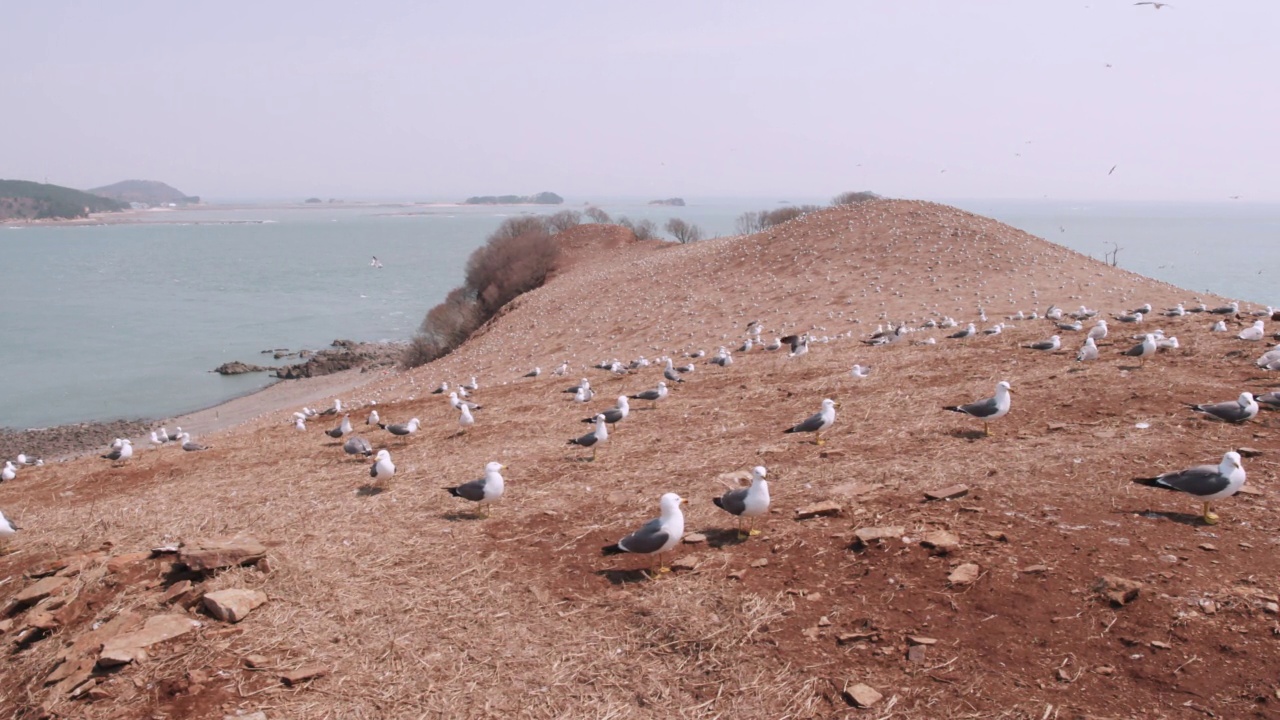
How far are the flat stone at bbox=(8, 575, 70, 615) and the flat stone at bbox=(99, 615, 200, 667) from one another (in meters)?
1.59

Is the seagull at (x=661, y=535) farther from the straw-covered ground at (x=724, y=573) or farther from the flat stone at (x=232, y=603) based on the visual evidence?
the flat stone at (x=232, y=603)

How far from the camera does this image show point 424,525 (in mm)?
9102

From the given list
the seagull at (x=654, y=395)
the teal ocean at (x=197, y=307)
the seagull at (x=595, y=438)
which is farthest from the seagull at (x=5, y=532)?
the teal ocean at (x=197, y=307)

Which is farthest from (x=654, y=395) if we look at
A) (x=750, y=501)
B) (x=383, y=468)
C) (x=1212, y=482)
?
(x=1212, y=482)

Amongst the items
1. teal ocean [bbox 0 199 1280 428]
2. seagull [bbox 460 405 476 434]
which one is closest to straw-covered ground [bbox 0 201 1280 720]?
seagull [bbox 460 405 476 434]

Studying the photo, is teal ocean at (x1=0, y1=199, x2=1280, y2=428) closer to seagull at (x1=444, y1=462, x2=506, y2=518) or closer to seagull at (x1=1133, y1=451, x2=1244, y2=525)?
seagull at (x1=444, y1=462, x2=506, y2=518)

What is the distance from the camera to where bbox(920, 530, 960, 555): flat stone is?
6.89 meters

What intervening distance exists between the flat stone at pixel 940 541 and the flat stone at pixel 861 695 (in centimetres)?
188

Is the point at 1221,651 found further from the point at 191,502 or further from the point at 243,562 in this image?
the point at 191,502

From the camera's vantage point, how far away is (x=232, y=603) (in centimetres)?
668

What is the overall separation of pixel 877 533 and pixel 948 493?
48.0 inches

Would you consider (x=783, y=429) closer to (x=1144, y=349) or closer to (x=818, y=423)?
(x=818, y=423)

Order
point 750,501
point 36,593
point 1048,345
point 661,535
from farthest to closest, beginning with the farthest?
point 1048,345
point 750,501
point 36,593
point 661,535

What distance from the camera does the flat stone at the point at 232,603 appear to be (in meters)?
6.61
